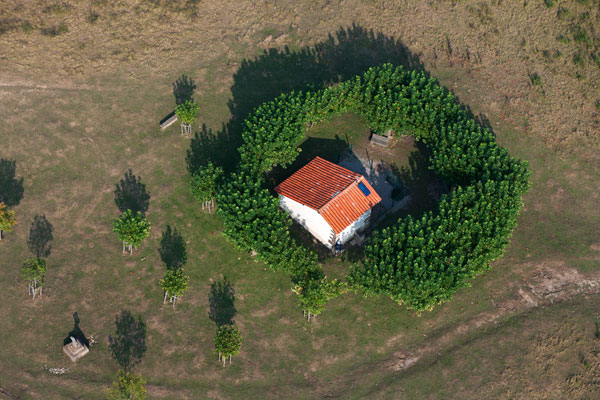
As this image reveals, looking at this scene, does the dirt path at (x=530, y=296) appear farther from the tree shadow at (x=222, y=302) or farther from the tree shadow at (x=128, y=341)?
the tree shadow at (x=128, y=341)

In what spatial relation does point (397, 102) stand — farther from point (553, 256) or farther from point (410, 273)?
point (553, 256)

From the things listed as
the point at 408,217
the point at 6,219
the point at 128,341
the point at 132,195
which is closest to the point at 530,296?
the point at 408,217

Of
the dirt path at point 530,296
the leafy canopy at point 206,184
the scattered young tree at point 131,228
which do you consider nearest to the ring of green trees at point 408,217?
the leafy canopy at point 206,184

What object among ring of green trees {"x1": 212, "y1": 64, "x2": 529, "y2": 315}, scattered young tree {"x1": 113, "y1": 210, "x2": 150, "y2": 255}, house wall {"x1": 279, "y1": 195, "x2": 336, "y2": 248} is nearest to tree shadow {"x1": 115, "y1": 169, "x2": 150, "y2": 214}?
scattered young tree {"x1": 113, "y1": 210, "x2": 150, "y2": 255}

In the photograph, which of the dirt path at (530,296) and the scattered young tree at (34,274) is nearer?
the scattered young tree at (34,274)

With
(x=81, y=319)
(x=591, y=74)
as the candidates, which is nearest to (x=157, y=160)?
(x=81, y=319)

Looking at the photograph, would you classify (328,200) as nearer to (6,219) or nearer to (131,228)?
(131,228)

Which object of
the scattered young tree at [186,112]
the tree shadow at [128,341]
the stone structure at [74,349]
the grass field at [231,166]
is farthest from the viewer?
the scattered young tree at [186,112]
